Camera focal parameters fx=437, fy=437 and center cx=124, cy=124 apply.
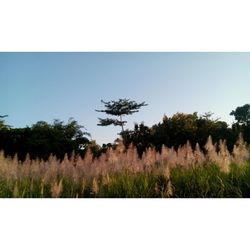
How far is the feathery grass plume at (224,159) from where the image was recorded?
18.4ft

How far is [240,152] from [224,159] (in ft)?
1.42

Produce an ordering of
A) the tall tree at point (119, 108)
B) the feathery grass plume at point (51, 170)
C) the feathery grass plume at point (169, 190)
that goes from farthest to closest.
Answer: the tall tree at point (119, 108)
the feathery grass plume at point (51, 170)
the feathery grass plume at point (169, 190)

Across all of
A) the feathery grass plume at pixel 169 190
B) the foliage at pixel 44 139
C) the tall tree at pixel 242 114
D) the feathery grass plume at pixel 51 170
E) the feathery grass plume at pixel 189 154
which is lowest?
the feathery grass plume at pixel 169 190

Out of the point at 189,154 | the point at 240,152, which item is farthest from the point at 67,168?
the point at 240,152

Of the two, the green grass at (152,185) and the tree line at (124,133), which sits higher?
the tree line at (124,133)

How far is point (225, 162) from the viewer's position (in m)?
5.64

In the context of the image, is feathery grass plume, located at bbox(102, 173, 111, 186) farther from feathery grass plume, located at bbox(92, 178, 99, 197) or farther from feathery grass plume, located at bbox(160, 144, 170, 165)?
feathery grass plume, located at bbox(160, 144, 170, 165)

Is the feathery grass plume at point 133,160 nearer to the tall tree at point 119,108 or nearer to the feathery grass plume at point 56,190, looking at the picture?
the tall tree at point 119,108

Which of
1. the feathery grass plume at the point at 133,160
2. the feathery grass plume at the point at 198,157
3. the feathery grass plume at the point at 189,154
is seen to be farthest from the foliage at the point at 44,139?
the feathery grass plume at the point at 198,157
